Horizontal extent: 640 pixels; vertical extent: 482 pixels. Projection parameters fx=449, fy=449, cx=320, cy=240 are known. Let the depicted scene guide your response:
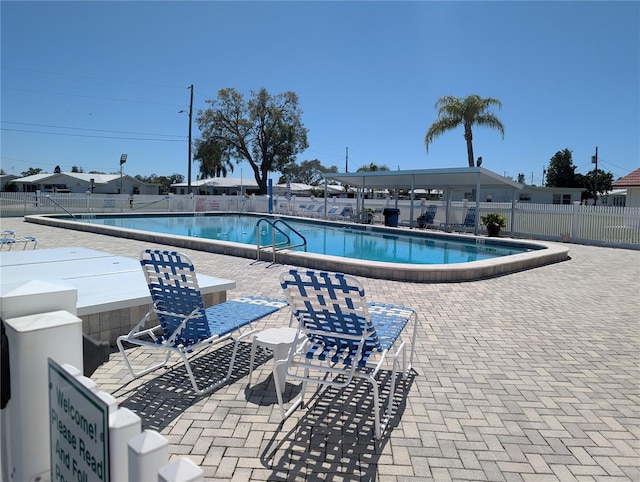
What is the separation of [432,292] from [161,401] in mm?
4757

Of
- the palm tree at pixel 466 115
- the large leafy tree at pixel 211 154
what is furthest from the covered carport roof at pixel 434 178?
the large leafy tree at pixel 211 154

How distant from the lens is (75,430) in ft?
3.08

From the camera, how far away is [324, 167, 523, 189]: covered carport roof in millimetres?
16547

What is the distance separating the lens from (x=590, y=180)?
182 ft

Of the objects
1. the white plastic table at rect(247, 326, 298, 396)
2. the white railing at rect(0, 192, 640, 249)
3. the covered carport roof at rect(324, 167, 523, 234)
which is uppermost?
the covered carport roof at rect(324, 167, 523, 234)

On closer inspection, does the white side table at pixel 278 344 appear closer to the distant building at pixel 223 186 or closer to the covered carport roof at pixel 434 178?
the covered carport roof at pixel 434 178

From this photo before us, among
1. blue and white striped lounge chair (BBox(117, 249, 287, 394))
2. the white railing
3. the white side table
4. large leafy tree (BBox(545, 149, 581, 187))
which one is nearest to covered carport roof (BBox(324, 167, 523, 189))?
the white railing

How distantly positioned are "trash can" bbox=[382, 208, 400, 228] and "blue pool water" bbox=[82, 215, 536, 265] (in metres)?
1.14

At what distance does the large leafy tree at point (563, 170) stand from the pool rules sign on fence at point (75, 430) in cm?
5456

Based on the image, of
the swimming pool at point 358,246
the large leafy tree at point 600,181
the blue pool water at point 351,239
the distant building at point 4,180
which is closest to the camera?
the swimming pool at point 358,246

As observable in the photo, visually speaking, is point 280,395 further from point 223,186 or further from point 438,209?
point 223,186

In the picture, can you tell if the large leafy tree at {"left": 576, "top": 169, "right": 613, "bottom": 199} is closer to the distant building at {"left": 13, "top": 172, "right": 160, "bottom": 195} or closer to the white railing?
the white railing

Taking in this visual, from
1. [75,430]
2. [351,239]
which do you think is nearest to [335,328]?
[75,430]

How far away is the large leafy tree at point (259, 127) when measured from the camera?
41781mm
